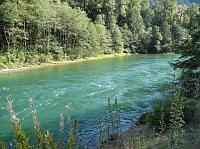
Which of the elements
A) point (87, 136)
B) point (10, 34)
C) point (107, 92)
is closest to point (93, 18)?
point (10, 34)

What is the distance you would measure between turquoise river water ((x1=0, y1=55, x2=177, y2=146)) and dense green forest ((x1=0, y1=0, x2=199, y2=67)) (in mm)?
6269

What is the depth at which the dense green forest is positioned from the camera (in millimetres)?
56875

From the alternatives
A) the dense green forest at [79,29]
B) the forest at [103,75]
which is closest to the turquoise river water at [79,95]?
the forest at [103,75]

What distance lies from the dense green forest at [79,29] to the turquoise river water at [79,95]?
6269mm

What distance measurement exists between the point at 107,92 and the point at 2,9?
30.7 m

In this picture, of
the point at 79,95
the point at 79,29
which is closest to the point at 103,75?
the point at 79,95

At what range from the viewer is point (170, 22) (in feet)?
385

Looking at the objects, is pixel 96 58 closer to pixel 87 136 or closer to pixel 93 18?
pixel 93 18

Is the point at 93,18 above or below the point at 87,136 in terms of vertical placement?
above

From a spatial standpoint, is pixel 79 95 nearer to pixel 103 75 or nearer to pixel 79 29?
pixel 103 75

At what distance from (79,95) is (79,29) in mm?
42445

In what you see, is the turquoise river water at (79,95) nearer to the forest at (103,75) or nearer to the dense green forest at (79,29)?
the forest at (103,75)

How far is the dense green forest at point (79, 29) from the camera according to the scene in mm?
56875

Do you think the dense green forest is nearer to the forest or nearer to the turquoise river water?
the forest
